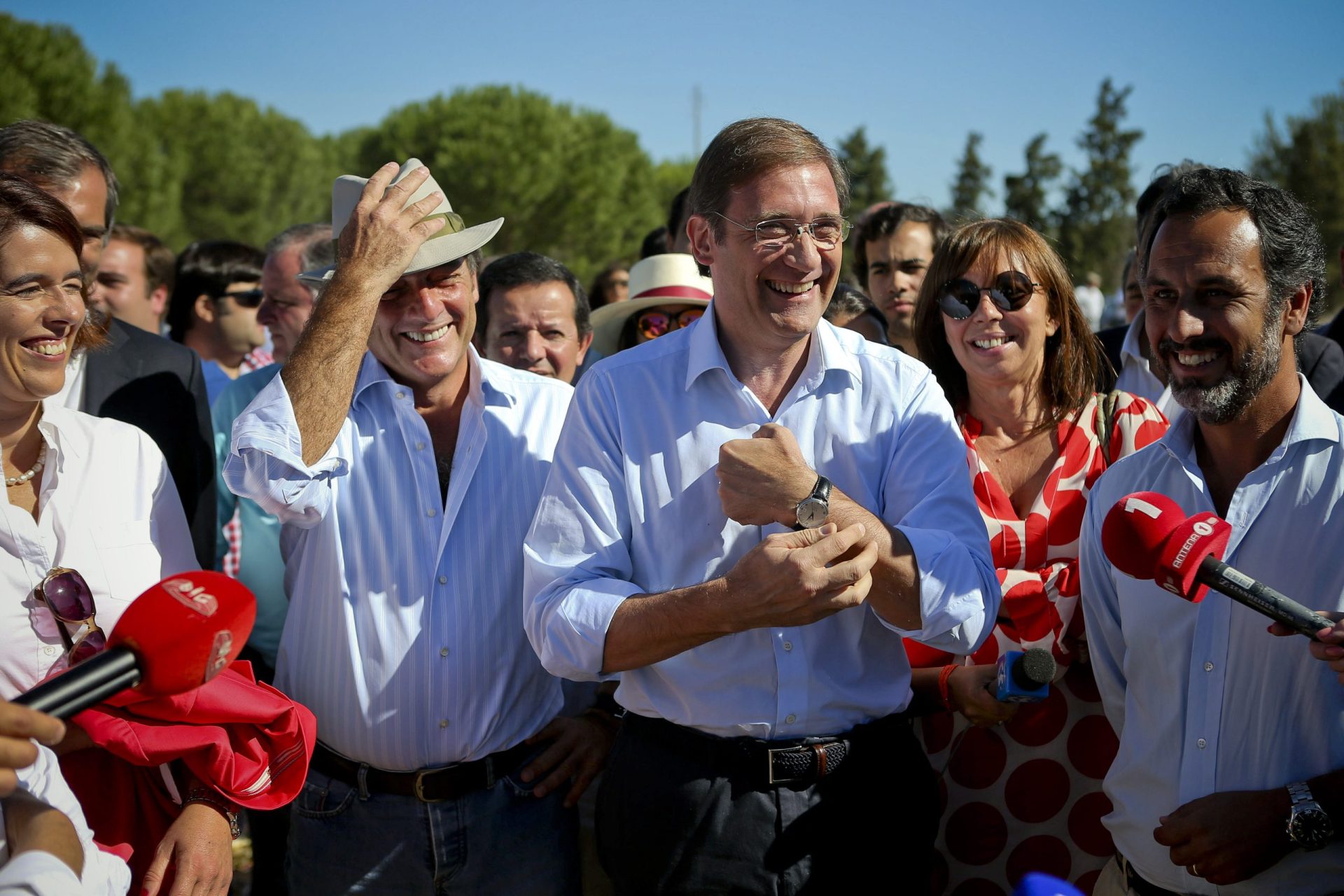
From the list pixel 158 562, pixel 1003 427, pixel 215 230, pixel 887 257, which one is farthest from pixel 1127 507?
pixel 215 230

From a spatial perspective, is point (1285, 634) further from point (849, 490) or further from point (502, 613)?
point (502, 613)

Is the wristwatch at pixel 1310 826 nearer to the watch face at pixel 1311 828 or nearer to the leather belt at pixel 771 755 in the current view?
the watch face at pixel 1311 828

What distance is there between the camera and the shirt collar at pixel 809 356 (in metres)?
2.85

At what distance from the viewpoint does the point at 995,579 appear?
2.71 meters

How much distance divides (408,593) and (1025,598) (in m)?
1.91

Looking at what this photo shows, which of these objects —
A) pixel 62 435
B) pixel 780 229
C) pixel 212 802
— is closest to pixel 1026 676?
pixel 780 229

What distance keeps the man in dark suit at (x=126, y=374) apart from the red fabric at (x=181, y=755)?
1244 mm

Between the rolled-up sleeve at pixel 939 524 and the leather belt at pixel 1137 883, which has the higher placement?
the rolled-up sleeve at pixel 939 524

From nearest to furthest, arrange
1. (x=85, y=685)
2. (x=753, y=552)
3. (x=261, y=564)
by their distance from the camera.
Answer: (x=85, y=685) → (x=753, y=552) → (x=261, y=564)

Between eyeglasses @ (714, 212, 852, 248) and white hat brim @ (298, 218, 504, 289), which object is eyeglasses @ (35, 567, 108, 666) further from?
eyeglasses @ (714, 212, 852, 248)

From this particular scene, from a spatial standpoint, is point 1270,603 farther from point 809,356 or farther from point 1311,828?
point 809,356

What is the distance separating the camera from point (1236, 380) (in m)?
2.71

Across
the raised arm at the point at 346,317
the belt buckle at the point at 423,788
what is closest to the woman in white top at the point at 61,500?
the raised arm at the point at 346,317

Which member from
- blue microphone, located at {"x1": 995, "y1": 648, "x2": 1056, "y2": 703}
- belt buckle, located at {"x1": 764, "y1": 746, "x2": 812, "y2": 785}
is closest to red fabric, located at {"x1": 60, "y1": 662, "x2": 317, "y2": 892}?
belt buckle, located at {"x1": 764, "y1": 746, "x2": 812, "y2": 785}
